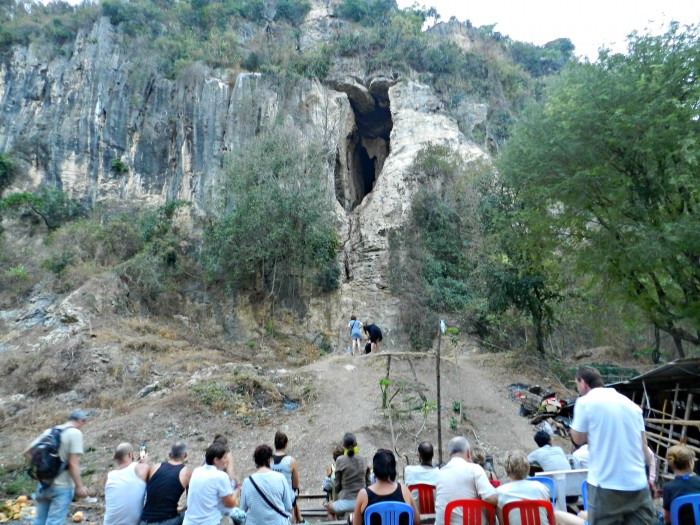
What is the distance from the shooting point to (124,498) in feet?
14.5

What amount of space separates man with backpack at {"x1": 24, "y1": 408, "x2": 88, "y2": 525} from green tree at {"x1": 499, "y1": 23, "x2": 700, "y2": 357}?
10.7 meters

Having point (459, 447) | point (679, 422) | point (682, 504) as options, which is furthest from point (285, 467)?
point (679, 422)

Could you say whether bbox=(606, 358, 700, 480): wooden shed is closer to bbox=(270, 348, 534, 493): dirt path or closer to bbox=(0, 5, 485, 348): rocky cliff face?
bbox=(270, 348, 534, 493): dirt path

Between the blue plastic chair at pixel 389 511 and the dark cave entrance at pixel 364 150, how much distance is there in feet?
79.6

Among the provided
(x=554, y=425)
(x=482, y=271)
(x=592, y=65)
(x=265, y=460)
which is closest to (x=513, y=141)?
(x=592, y=65)

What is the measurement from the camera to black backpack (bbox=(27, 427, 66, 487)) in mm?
4441

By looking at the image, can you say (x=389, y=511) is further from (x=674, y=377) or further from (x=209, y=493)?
(x=674, y=377)

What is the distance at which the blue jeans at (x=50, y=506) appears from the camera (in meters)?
4.47

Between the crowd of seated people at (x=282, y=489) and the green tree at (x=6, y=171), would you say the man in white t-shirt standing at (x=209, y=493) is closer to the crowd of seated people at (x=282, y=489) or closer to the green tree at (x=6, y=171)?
the crowd of seated people at (x=282, y=489)

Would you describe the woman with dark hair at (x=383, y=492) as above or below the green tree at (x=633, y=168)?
below

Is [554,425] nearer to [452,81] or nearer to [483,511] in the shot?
[483,511]

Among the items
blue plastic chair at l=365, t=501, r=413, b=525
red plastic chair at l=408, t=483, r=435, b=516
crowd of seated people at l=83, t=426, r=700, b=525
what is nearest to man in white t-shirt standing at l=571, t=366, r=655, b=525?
crowd of seated people at l=83, t=426, r=700, b=525

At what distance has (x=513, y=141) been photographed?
47.5 feet

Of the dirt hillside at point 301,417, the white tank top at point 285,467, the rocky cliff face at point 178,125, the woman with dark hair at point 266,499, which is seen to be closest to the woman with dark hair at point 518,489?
the woman with dark hair at point 266,499
